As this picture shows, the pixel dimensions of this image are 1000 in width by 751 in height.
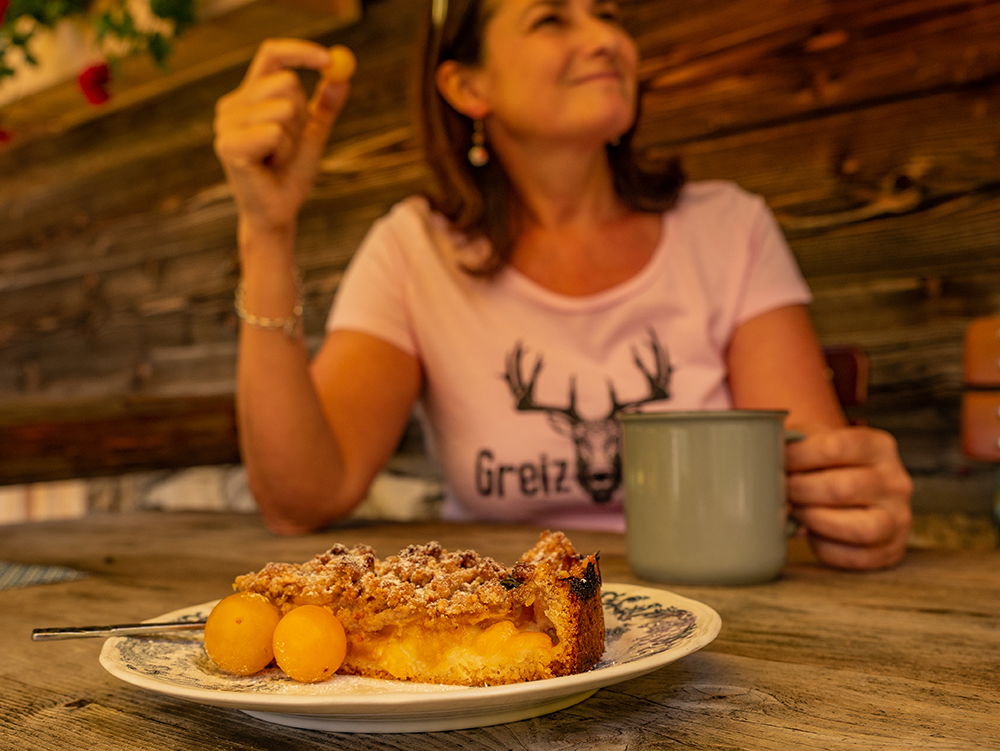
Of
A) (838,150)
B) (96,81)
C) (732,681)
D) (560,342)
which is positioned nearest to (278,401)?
(560,342)

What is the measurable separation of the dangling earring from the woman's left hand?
2.96 feet

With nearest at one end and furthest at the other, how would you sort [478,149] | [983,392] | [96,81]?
[983,392] < [478,149] < [96,81]

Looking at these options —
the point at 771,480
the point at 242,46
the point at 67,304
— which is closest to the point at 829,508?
the point at 771,480

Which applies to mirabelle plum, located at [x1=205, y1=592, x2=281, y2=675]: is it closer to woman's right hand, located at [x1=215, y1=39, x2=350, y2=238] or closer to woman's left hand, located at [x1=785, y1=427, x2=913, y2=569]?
woman's left hand, located at [x1=785, y1=427, x2=913, y2=569]

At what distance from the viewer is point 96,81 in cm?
212

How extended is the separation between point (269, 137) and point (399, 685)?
0.82m

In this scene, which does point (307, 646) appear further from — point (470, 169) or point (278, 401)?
point (470, 169)

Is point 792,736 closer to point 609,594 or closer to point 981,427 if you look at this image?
point 609,594

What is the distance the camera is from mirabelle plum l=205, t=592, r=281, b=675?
46 cm

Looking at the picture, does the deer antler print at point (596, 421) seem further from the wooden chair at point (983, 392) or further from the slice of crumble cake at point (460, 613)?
the slice of crumble cake at point (460, 613)

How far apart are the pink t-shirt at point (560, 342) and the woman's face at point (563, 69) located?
0.24 meters

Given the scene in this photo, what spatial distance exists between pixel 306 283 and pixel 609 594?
6.62 feet

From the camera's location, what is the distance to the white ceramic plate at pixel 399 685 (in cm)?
37

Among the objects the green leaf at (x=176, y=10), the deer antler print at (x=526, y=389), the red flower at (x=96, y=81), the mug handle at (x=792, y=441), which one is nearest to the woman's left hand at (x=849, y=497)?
the mug handle at (x=792, y=441)
